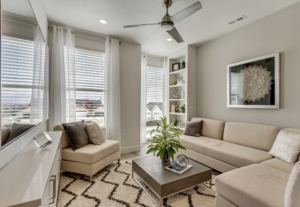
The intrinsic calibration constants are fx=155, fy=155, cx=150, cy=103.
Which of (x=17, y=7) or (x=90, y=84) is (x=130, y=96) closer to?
(x=90, y=84)

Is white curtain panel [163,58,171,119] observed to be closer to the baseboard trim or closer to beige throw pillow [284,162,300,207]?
the baseboard trim

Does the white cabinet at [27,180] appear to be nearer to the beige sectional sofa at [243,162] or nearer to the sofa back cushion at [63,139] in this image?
the sofa back cushion at [63,139]

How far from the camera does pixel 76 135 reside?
2.54 metres

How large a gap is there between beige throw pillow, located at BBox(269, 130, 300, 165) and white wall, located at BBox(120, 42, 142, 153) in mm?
2728

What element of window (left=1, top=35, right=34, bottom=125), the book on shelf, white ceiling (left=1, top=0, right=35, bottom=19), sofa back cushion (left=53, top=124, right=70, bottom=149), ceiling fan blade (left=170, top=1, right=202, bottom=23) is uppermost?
ceiling fan blade (left=170, top=1, right=202, bottom=23)

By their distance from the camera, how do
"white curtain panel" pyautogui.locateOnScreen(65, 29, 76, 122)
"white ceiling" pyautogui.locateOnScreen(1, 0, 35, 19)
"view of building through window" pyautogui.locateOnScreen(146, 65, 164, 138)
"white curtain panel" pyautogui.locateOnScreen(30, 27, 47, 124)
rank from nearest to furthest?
"white ceiling" pyautogui.locateOnScreen(1, 0, 35, 19) → "white curtain panel" pyautogui.locateOnScreen(30, 27, 47, 124) → "white curtain panel" pyautogui.locateOnScreen(65, 29, 76, 122) → "view of building through window" pyautogui.locateOnScreen(146, 65, 164, 138)

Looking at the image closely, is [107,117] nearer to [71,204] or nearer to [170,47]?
[71,204]

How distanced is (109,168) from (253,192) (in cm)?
220

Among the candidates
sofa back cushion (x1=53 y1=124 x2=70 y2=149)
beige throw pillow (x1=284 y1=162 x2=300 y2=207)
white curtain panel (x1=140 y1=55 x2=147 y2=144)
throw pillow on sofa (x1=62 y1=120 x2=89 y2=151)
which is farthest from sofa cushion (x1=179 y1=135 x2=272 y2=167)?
sofa back cushion (x1=53 y1=124 x2=70 y2=149)

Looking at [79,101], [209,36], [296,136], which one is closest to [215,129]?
[296,136]

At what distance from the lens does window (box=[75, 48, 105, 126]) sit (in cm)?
334

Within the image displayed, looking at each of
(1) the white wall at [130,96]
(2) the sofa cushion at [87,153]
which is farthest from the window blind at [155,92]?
(2) the sofa cushion at [87,153]

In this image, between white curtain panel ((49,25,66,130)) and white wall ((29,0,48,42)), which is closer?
white wall ((29,0,48,42))

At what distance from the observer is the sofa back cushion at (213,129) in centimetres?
324
